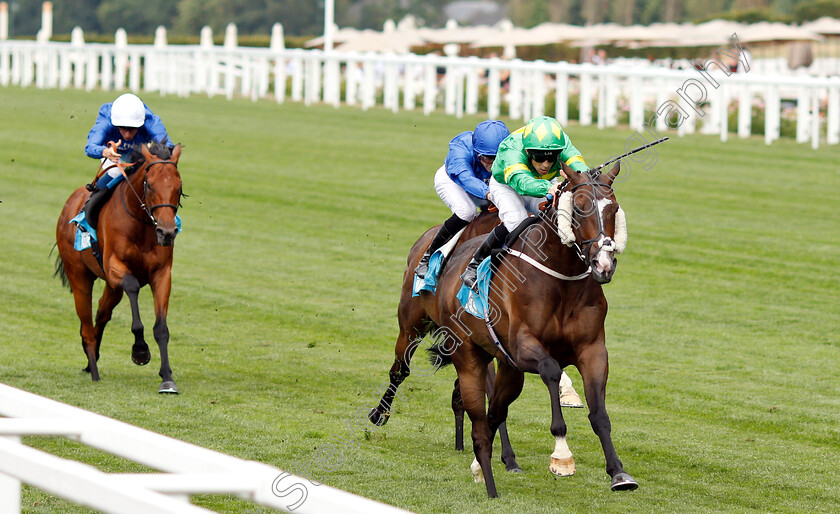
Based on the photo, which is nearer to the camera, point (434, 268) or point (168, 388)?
point (434, 268)

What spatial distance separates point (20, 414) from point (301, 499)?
98cm

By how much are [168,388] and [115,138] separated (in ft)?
5.99

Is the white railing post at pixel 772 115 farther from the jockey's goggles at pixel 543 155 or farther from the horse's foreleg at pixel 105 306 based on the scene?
the jockey's goggles at pixel 543 155

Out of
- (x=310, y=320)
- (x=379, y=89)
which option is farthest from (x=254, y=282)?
(x=379, y=89)

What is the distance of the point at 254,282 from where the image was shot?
11688 mm

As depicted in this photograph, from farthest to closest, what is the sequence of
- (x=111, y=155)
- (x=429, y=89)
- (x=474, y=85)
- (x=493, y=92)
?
(x=429, y=89), (x=474, y=85), (x=493, y=92), (x=111, y=155)

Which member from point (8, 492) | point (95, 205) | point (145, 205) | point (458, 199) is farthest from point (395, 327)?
point (8, 492)

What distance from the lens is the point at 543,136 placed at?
19.2ft

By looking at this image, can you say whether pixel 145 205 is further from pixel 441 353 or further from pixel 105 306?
pixel 441 353

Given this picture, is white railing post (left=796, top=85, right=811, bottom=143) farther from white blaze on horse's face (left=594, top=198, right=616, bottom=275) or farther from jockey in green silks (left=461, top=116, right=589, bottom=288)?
white blaze on horse's face (left=594, top=198, right=616, bottom=275)

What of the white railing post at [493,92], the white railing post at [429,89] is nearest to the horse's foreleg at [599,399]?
the white railing post at [493,92]

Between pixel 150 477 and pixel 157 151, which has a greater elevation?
pixel 157 151

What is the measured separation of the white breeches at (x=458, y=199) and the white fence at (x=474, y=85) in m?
6.67

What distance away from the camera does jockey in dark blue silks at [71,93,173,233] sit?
813cm
